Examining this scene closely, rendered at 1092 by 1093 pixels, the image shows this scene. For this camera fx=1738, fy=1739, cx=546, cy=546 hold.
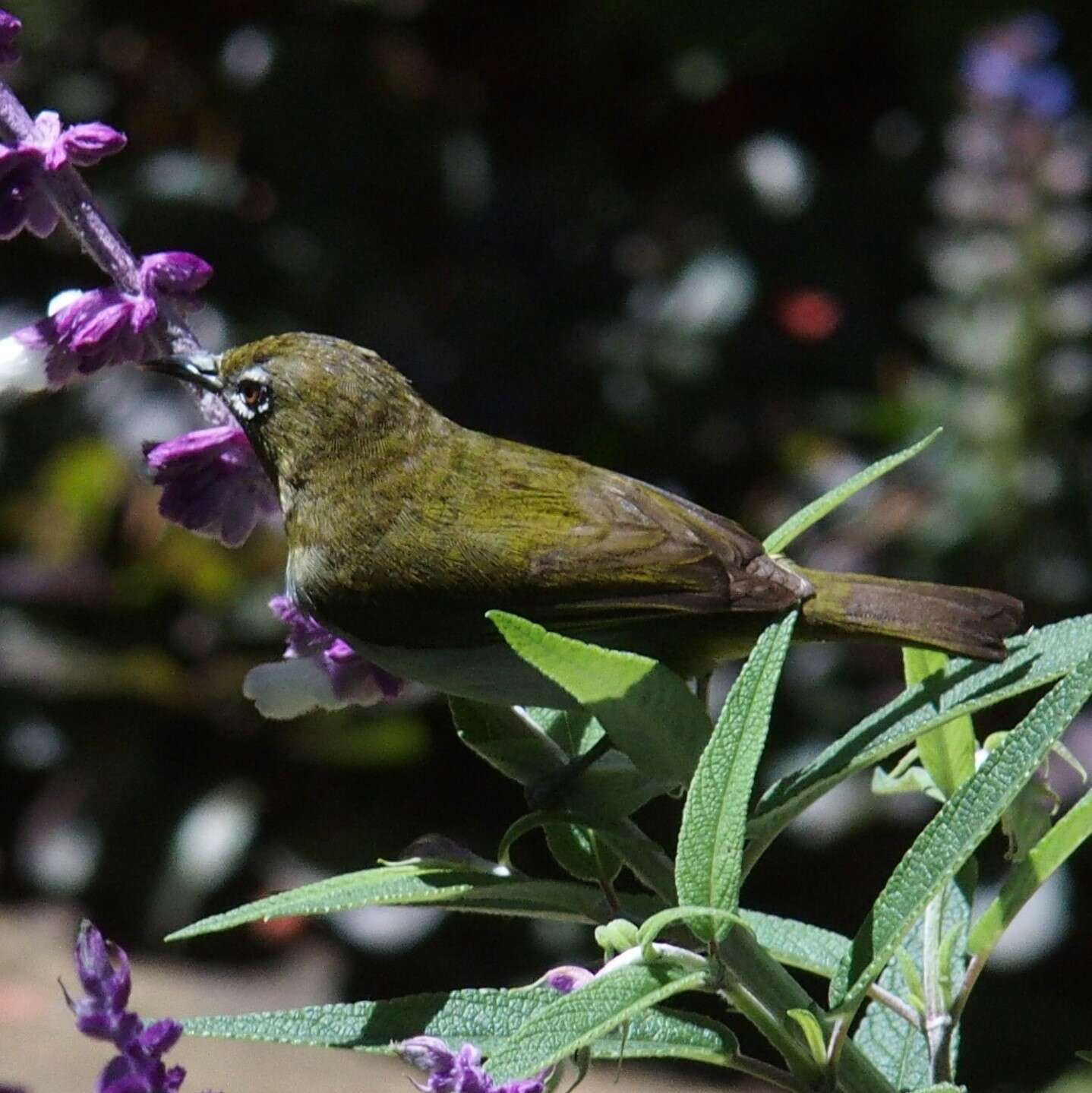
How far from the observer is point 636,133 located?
532 cm

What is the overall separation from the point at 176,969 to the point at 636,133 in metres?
2.79

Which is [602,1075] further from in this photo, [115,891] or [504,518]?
[504,518]

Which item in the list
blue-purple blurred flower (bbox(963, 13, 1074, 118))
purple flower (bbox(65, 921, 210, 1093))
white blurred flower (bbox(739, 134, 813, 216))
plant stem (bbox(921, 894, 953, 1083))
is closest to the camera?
purple flower (bbox(65, 921, 210, 1093))

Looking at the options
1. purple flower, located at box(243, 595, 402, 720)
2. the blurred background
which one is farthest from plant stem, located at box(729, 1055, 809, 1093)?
the blurred background

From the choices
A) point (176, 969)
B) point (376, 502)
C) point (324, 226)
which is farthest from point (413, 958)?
point (376, 502)

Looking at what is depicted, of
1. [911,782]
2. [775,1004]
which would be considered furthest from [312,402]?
[775,1004]

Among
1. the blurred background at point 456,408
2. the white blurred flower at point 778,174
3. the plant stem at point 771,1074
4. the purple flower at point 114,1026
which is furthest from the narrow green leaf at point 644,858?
the white blurred flower at point 778,174

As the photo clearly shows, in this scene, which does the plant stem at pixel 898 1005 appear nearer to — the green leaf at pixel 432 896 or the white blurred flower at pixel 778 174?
the green leaf at pixel 432 896

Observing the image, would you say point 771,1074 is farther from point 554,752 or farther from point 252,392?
point 252,392

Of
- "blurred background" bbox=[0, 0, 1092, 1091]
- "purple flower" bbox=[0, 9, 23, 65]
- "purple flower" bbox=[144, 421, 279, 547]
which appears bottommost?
"blurred background" bbox=[0, 0, 1092, 1091]

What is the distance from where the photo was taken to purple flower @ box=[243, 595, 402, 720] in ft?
4.86

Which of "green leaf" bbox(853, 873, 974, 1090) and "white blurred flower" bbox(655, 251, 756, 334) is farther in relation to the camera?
"white blurred flower" bbox(655, 251, 756, 334)

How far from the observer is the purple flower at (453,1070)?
102 centimetres

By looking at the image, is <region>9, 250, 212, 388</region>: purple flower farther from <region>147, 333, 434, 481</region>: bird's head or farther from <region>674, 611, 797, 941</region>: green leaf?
<region>674, 611, 797, 941</region>: green leaf
